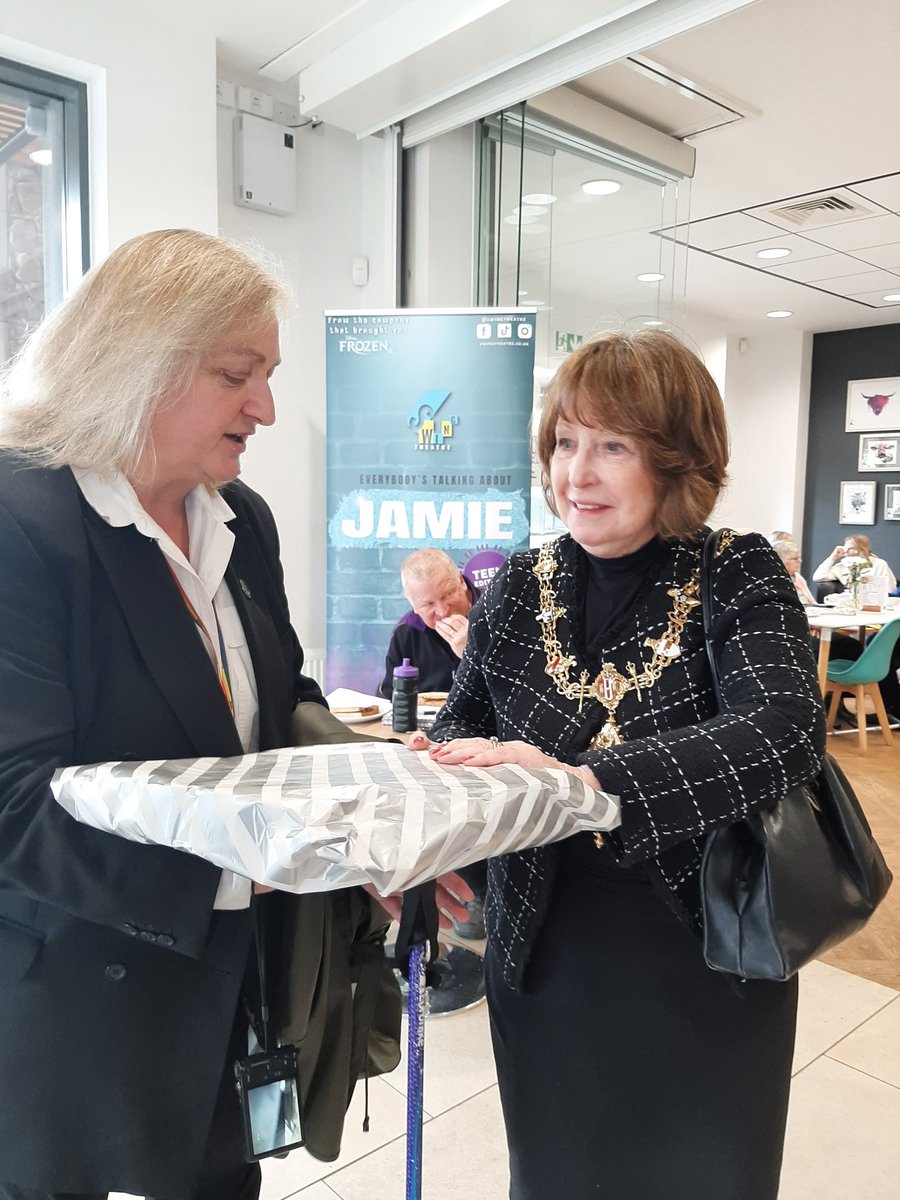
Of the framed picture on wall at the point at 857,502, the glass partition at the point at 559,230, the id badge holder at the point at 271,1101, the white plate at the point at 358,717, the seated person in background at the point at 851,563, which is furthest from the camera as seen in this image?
the framed picture on wall at the point at 857,502

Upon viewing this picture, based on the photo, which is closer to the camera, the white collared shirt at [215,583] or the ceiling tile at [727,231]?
the white collared shirt at [215,583]

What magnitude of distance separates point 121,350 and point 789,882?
0.96m

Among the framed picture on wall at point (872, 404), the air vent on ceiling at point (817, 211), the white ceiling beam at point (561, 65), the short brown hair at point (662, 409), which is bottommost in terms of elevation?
the short brown hair at point (662, 409)

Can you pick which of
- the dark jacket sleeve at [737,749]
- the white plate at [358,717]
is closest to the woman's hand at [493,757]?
the dark jacket sleeve at [737,749]

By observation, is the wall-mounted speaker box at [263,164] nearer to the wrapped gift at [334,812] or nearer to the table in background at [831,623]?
the wrapped gift at [334,812]

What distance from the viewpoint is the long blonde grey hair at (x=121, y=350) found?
1.02 meters

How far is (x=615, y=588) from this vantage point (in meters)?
1.20

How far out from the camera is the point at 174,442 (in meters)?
1.08

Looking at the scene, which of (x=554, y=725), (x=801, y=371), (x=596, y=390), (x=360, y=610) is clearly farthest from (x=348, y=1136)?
(x=801, y=371)

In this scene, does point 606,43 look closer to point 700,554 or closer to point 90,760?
point 700,554

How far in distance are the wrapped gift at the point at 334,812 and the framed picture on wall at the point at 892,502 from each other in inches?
364

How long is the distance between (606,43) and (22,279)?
235cm

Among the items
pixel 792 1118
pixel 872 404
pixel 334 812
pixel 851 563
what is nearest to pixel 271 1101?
pixel 334 812

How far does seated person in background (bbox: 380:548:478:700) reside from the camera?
321 cm
